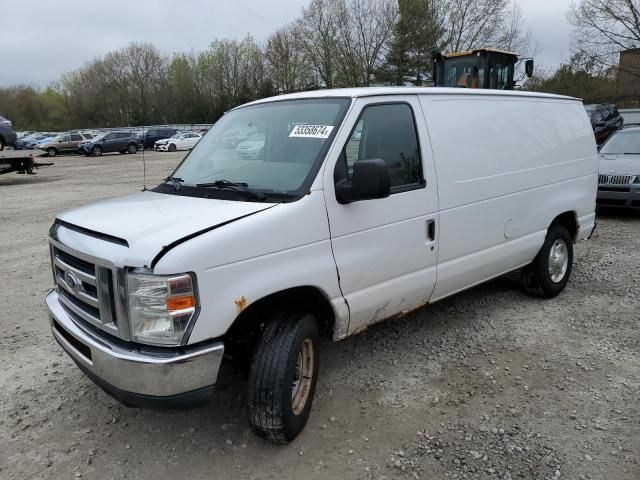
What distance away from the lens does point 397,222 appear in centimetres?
348

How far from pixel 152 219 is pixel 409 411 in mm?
2059

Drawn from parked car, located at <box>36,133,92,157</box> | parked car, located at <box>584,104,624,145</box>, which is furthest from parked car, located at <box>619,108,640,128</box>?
parked car, located at <box>36,133,92,157</box>

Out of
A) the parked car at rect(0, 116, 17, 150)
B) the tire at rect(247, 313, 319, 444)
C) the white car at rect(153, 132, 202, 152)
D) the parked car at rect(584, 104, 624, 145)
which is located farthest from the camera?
the white car at rect(153, 132, 202, 152)

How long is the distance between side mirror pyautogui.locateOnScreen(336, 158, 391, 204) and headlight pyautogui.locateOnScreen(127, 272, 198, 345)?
111cm

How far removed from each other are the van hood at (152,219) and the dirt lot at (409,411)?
108 cm

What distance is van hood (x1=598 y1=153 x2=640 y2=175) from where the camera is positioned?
29.8 ft

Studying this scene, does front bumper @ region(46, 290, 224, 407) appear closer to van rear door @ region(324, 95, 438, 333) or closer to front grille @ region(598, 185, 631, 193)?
van rear door @ region(324, 95, 438, 333)

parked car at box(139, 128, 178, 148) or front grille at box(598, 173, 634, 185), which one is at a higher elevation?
parked car at box(139, 128, 178, 148)

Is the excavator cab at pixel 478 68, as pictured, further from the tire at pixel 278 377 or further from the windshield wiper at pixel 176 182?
the tire at pixel 278 377

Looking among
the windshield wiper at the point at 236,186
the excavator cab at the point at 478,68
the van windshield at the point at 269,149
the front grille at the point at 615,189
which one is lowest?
the front grille at the point at 615,189

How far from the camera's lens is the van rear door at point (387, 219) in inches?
126

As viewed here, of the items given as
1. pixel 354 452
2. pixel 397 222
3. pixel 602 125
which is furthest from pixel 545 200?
pixel 602 125

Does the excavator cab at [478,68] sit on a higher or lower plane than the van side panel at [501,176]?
higher

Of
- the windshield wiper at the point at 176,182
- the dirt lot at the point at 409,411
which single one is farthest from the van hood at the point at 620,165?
the windshield wiper at the point at 176,182
